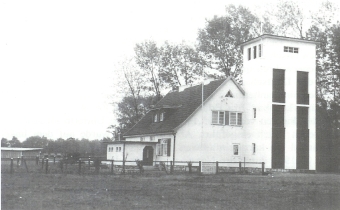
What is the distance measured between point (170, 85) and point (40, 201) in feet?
137

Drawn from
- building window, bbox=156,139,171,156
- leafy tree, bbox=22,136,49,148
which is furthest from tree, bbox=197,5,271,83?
leafy tree, bbox=22,136,49,148

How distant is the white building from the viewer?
36844 mm

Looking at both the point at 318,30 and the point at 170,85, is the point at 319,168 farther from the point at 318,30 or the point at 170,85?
the point at 170,85

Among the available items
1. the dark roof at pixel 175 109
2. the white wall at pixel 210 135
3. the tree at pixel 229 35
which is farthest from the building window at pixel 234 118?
the tree at pixel 229 35

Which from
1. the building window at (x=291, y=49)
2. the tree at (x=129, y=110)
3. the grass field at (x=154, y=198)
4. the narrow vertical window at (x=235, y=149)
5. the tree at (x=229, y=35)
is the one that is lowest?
the grass field at (x=154, y=198)

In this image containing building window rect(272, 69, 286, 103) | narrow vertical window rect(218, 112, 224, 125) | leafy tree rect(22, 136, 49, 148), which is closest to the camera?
building window rect(272, 69, 286, 103)

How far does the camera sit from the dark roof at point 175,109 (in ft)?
124

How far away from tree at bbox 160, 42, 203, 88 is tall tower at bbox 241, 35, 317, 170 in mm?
15609

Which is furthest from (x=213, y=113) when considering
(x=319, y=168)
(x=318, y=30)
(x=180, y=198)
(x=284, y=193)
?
(x=180, y=198)

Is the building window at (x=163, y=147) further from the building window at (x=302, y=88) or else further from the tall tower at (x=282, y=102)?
the building window at (x=302, y=88)

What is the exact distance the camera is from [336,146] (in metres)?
Answer: 42.4

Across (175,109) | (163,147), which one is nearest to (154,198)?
(163,147)

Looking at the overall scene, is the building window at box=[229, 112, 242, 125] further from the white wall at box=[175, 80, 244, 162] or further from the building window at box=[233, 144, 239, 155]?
the building window at box=[233, 144, 239, 155]

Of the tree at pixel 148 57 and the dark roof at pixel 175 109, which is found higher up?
the tree at pixel 148 57
